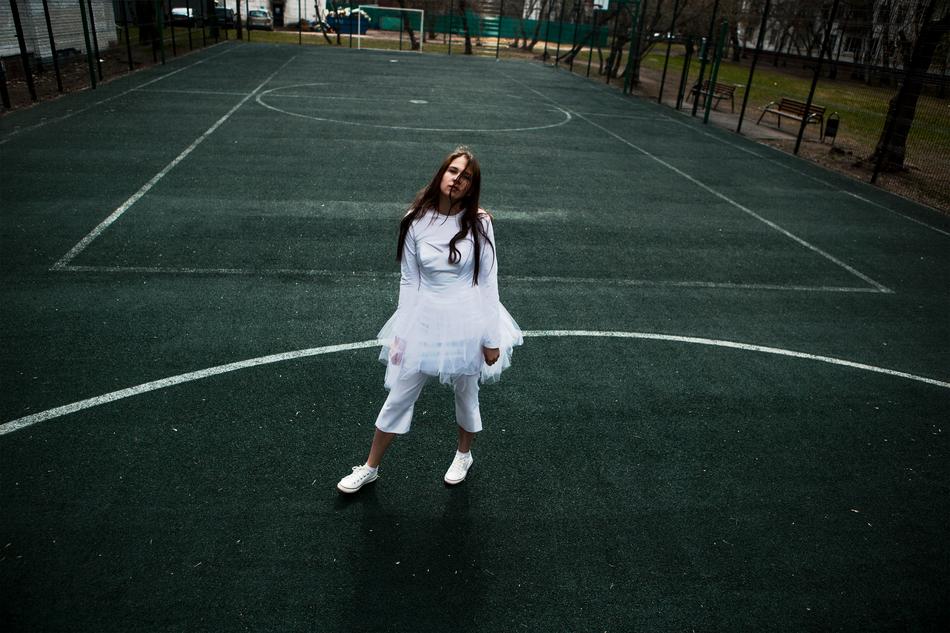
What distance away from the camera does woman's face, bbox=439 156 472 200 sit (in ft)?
11.1

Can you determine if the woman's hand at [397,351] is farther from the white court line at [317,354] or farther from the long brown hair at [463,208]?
the white court line at [317,354]

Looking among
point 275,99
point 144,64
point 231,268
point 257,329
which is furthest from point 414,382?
point 144,64

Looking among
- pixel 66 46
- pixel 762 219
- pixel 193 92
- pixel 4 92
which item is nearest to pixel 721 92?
pixel 762 219

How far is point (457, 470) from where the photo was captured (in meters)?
4.29

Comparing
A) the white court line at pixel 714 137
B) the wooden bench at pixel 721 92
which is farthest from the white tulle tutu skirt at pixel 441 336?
the wooden bench at pixel 721 92

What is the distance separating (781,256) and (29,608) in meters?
8.92

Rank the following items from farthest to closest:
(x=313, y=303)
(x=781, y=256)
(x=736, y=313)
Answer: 1. (x=781, y=256)
2. (x=736, y=313)
3. (x=313, y=303)

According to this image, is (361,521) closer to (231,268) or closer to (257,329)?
(257,329)

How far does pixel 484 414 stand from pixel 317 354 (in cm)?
163

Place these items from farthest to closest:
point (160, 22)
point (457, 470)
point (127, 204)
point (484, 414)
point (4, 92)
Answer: point (160, 22)
point (4, 92)
point (127, 204)
point (484, 414)
point (457, 470)

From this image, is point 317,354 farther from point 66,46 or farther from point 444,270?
point 66,46

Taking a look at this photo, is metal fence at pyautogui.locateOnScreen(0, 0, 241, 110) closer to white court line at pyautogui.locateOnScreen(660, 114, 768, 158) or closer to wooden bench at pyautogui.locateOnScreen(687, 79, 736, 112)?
white court line at pyautogui.locateOnScreen(660, 114, 768, 158)

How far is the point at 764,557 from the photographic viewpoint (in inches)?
153

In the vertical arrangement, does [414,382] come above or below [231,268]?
above
